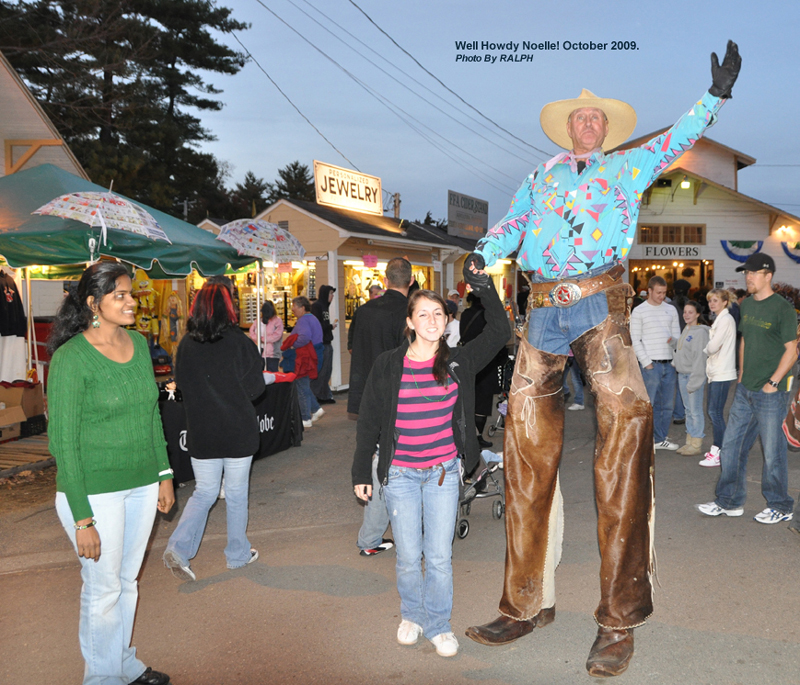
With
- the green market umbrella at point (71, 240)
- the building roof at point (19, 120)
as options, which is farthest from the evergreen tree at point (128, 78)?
the green market umbrella at point (71, 240)

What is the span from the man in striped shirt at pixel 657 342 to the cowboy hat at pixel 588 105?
511 cm

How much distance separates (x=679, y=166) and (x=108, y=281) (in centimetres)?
2776

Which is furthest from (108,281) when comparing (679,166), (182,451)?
(679,166)

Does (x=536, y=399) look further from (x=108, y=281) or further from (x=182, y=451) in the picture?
(x=182, y=451)

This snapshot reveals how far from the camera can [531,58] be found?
29.0ft

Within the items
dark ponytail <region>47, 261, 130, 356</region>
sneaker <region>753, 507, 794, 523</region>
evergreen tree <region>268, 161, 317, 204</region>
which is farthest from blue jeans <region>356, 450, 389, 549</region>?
evergreen tree <region>268, 161, 317, 204</region>

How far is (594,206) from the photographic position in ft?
11.6

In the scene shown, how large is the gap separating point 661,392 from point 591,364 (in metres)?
5.87

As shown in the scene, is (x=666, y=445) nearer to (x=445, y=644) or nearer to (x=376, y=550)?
(x=376, y=550)

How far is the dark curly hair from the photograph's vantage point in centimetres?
494

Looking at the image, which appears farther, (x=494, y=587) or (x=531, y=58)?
(x=531, y=58)

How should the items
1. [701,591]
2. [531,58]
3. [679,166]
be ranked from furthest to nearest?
[679,166] → [531,58] → [701,591]

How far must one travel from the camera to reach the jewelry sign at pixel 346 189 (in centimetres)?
1795

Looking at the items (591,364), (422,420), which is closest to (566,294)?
(591,364)
